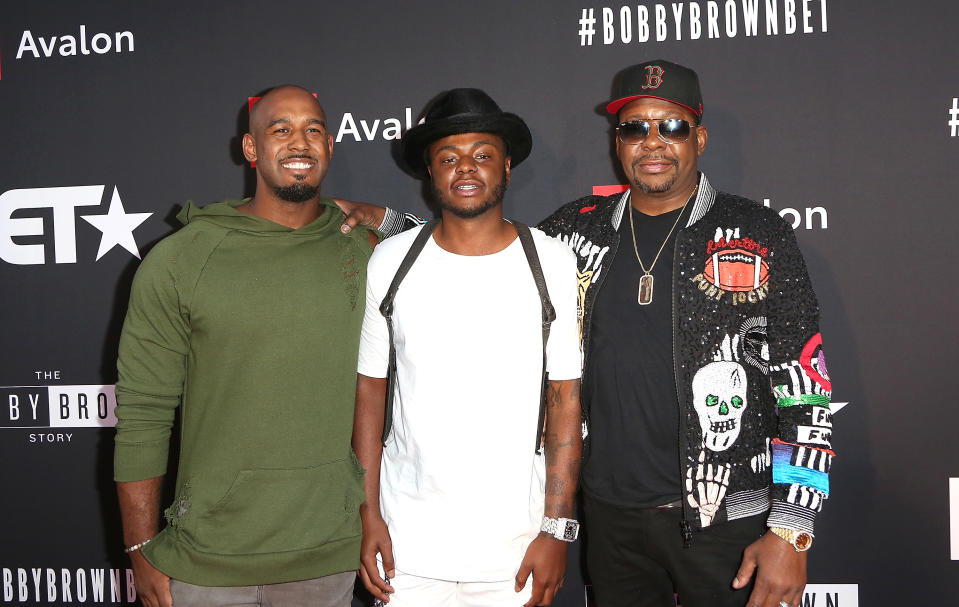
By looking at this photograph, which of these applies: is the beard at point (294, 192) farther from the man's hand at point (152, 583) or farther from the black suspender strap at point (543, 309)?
the man's hand at point (152, 583)

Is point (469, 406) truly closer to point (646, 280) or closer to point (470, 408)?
point (470, 408)

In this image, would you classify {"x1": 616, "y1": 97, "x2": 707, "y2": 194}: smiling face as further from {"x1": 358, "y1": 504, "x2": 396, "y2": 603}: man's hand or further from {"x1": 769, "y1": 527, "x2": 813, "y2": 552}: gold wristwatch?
{"x1": 358, "y1": 504, "x2": 396, "y2": 603}: man's hand

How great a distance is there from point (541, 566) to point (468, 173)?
113cm

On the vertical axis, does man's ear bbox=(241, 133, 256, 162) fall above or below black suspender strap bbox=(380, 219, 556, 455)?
above

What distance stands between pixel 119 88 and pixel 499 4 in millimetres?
1676

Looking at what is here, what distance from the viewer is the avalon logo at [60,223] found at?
3029 mm

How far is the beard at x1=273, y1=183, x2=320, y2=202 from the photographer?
205 centimetres

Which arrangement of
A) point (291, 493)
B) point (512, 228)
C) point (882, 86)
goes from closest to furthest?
point (291, 493) → point (512, 228) → point (882, 86)

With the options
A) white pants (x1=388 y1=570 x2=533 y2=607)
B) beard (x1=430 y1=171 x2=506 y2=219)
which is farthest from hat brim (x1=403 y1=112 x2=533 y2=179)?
white pants (x1=388 y1=570 x2=533 y2=607)

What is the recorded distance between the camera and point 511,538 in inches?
76.7

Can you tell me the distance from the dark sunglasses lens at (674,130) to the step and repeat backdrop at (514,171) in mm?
668

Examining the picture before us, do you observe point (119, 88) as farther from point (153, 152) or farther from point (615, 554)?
point (615, 554)

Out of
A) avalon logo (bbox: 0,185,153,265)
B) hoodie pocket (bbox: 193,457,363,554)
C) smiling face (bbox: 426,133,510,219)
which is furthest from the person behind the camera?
avalon logo (bbox: 0,185,153,265)

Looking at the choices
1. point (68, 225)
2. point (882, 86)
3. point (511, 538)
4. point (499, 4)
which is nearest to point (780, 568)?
point (511, 538)
